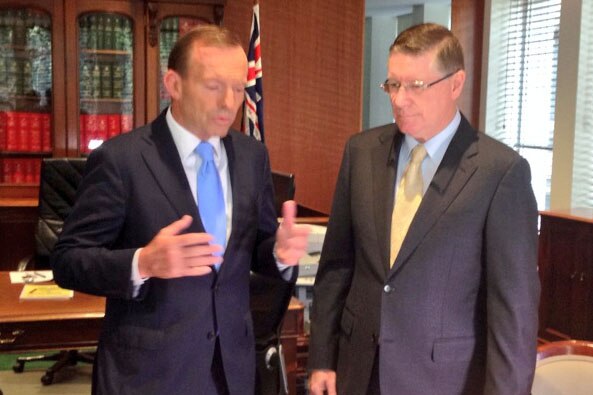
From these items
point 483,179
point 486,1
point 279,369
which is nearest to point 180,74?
point 483,179

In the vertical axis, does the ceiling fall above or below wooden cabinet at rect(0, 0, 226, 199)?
above

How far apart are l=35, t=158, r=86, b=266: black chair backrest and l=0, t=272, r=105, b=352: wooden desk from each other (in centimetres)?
126

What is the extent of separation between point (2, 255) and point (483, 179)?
4183 mm

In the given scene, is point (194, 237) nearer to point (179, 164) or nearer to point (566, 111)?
point (179, 164)

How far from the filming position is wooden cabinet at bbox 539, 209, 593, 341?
13.0 feet

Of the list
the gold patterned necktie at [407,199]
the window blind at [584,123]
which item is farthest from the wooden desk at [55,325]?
the window blind at [584,123]

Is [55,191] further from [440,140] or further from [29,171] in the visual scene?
[440,140]

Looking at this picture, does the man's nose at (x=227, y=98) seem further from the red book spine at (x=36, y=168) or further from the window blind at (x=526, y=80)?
the red book spine at (x=36, y=168)

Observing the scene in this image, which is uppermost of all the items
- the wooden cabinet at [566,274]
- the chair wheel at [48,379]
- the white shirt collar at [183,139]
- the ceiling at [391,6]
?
the ceiling at [391,6]

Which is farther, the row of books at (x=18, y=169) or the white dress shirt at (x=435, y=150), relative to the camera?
the row of books at (x=18, y=169)

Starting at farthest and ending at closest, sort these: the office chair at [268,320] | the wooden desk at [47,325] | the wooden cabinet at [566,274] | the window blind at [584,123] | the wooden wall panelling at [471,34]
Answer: the wooden wall panelling at [471,34]
the window blind at [584,123]
the wooden cabinet at [566,274]
the wooden desk at [47,325]
the office chair at [268,320]

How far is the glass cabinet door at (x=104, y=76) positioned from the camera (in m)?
5.27

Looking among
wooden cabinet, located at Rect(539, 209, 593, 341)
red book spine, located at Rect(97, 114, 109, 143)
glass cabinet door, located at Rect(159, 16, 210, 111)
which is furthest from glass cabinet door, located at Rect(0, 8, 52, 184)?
wooden cabinet, located at Rect(539, 209, 593, 341)

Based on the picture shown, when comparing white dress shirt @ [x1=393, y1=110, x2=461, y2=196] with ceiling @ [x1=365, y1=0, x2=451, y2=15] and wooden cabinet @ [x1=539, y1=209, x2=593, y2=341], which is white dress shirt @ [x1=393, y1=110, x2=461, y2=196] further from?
ceiling @ [x1=365, y1=0, x2=451, y2=15]
